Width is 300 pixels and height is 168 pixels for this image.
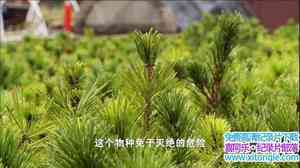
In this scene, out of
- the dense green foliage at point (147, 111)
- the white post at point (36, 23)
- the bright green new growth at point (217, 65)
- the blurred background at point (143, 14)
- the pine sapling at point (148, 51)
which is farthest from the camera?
the white post at point (36, 23)

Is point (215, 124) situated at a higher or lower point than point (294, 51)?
lower

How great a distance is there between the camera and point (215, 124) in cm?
62

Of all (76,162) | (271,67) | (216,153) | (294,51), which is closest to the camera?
(76,162)

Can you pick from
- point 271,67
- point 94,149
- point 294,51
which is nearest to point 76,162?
point 94,149

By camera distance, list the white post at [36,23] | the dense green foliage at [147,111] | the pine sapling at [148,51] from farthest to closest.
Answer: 1. the white post at [36,23]
2. the pine sapling at [148,51]
3. the dense green foliage at [147,111]

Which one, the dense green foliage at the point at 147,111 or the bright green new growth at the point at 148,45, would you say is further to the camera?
the bright green new growth at the point at 148,45

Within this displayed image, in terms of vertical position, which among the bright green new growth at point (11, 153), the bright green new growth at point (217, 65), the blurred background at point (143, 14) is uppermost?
the blurred background at point (143, 14)

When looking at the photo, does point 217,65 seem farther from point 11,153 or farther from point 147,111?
point 11,153

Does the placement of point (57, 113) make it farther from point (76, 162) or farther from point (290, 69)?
point (290, 69)

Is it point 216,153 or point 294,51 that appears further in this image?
point 294,51

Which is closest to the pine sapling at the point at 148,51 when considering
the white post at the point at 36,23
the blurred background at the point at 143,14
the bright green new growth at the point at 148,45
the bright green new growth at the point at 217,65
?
the bright green new growth at the point at 148,45

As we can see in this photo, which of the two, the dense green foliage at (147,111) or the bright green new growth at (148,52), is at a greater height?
the bright green new growth at (148,52)

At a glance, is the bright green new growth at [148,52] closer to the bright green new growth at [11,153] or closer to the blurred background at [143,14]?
the bright green new growth at [11,153]

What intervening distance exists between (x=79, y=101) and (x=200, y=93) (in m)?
0.23
